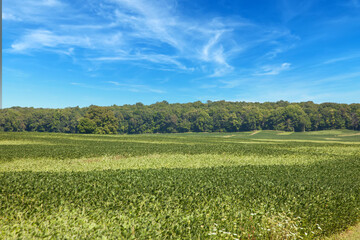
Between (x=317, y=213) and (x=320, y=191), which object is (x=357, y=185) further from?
(x=317, y=213)

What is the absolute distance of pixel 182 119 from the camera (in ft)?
500

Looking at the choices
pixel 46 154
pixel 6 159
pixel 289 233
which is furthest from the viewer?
pixel 46 154

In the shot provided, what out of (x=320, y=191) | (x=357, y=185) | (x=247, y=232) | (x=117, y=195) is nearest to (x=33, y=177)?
(x=117, y=195)

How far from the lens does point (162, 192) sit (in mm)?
11641

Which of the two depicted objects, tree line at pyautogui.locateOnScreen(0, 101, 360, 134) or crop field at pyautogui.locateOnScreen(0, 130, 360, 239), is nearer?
crop field at pyautogui.locateOnScreen(0, 130, 360, 239)

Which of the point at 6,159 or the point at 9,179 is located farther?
the point at 6,159

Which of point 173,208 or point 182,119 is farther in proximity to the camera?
point 182,119

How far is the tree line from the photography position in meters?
118

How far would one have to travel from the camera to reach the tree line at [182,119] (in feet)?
387

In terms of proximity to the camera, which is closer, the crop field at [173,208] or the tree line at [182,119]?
the crop field at [173,208]

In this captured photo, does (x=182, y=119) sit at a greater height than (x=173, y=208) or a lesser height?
greater

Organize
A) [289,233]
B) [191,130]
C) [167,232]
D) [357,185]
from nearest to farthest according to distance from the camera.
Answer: [167,232] → [289,233] → [357,185] → [191,130]

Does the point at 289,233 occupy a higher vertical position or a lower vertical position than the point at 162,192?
lower

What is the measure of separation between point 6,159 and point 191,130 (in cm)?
12721
